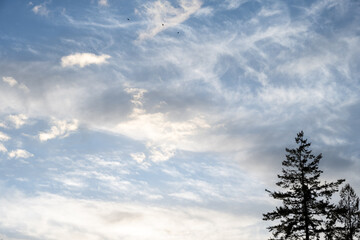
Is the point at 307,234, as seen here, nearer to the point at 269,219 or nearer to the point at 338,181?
the point at 269,219

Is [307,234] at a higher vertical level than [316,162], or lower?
lower

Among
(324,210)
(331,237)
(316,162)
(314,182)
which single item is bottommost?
(331,237)

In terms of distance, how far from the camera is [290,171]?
86.3ft

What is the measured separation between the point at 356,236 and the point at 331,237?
31.2ft

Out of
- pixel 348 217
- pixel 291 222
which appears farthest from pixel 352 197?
pixel 291 222

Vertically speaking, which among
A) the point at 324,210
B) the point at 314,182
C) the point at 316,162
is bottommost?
the point at 324,210

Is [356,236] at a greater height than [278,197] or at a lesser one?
lesser

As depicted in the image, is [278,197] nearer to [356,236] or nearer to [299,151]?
[299,151]

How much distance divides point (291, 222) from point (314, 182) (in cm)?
393

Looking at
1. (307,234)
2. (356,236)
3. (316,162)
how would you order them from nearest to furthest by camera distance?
(307,234) < (316,162) < (356,236)

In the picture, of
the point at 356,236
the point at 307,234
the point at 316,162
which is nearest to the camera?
the point at 307,234

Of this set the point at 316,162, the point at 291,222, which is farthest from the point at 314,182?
the point at 291,222

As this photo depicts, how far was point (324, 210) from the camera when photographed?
2478 centimetres

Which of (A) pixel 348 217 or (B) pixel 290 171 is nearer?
(B) pixel 290 171
